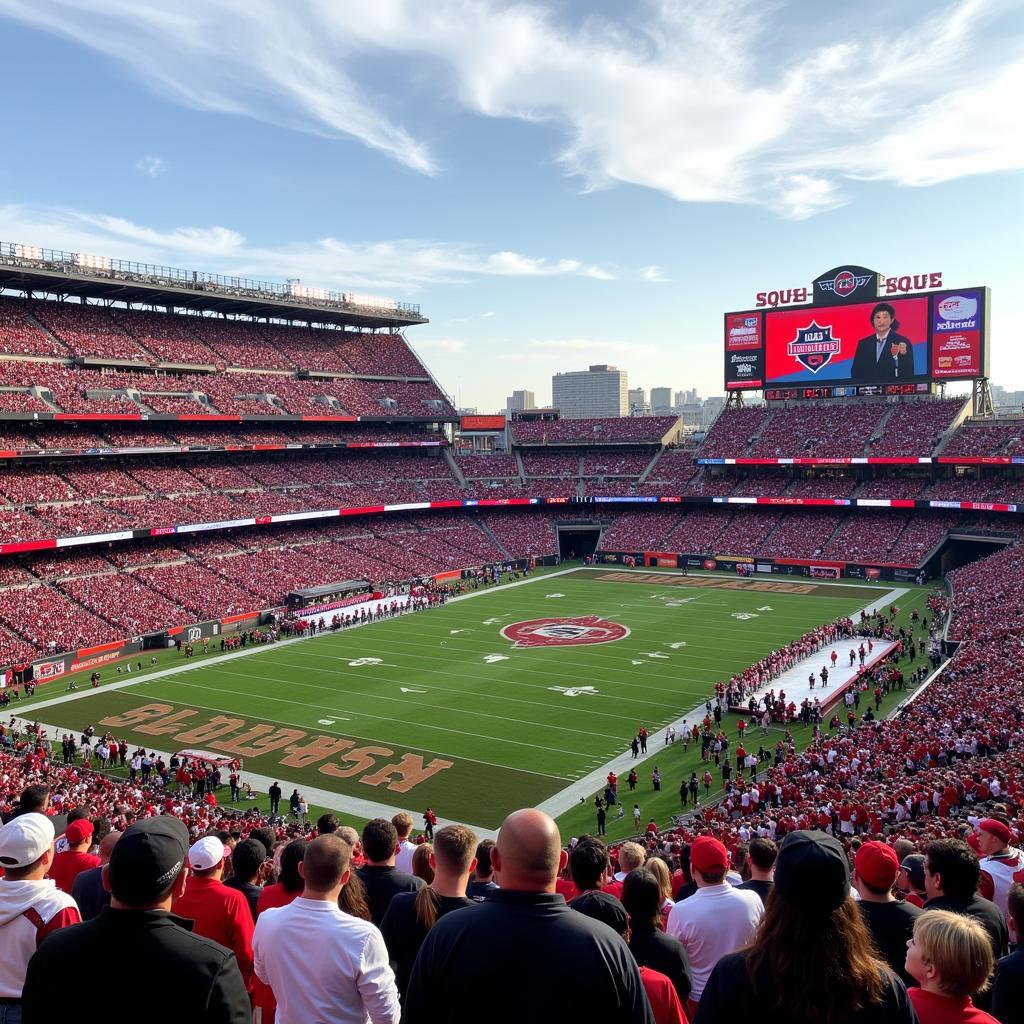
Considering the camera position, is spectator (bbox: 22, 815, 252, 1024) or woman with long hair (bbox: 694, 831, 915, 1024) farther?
spectator (bbox: 22, 815, 252, 1024)

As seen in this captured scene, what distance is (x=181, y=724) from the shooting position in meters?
29.6

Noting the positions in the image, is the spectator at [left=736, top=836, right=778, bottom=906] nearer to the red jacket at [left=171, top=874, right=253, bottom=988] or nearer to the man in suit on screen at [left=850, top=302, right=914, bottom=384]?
the red jacket at [left=171, top=874, right=253, bottom=988]

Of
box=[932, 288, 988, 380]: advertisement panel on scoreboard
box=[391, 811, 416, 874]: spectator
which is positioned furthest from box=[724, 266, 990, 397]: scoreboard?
box=[391, 811, 416, 874]: spectator

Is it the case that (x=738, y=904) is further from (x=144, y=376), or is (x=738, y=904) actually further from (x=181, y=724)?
(x=144, y=376)

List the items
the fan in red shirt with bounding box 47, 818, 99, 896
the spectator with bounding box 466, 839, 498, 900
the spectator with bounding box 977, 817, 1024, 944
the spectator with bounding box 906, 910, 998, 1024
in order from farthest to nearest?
1. the spectator with bounding box 977, 817, 1024, 944
2. the fan in red shirt with bounding box 47, 818, 99, 896
3. the spectator with bounding box 466, 839, 498, 900
4. the spectator with bounding box 906, 910, 998, 1024

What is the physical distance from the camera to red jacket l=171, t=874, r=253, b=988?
4984 millimetres

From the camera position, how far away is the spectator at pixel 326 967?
395 centimetres

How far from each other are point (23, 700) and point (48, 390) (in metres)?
21.4

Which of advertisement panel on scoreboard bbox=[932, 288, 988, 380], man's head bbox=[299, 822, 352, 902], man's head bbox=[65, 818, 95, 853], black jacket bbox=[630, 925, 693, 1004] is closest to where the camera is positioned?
man's head bbox=[299, 822, 352, 902]

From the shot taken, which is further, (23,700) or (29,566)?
(29,566)

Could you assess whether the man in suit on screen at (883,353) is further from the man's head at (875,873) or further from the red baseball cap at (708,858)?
the man's head at (875,873)

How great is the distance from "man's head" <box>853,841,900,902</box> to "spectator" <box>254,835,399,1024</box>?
2508 millimetres

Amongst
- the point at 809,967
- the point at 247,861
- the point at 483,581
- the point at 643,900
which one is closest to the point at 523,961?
the point at 809,967

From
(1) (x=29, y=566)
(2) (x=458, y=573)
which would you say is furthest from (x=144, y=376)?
(2) (x=458, y=573)
